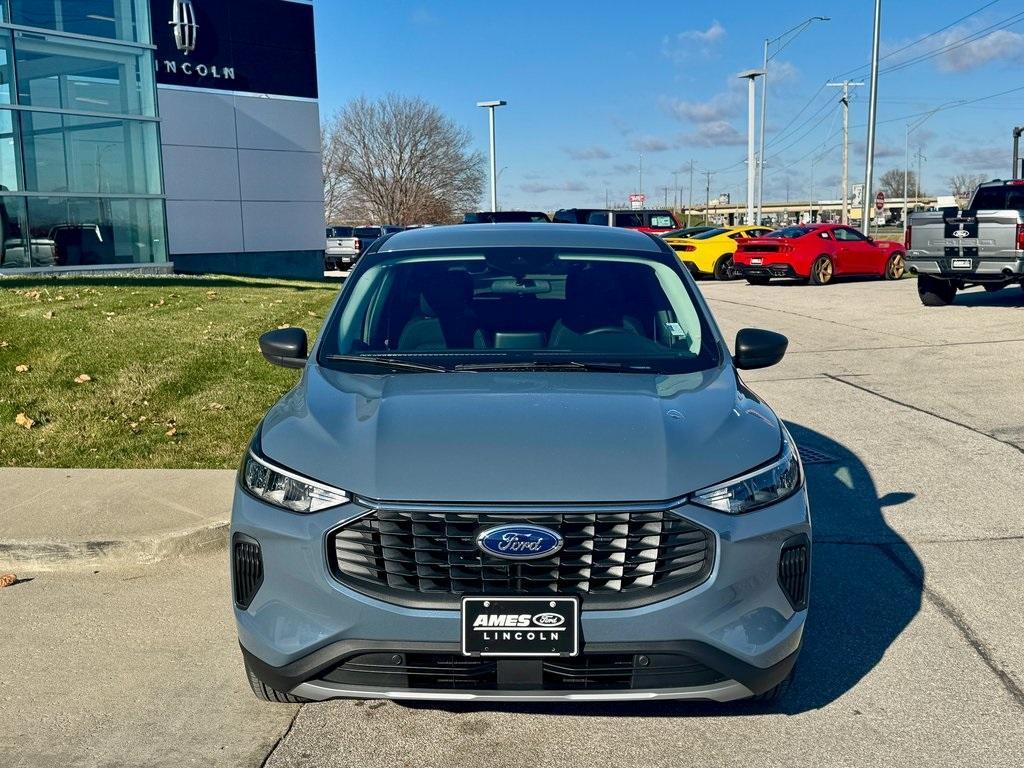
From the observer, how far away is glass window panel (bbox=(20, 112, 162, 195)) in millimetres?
22031

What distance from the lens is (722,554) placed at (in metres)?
3.19

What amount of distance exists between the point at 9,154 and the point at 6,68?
1.73 metres

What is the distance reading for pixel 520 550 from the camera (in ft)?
10.1

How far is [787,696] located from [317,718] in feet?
5.46

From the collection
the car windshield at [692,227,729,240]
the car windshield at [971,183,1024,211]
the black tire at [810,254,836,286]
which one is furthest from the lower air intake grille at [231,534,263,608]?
the car windshield at [692,227,729,240]

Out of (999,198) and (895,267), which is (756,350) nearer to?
(999,198)

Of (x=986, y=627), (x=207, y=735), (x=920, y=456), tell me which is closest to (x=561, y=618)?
(x=207, y=735)

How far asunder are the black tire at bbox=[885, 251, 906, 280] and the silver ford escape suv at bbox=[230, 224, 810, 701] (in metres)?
26.5

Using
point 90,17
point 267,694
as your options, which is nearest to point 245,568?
point 267,694

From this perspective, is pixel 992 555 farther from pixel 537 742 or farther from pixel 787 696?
pixel 537 742

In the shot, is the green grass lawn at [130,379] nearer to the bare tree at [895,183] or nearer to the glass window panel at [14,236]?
the glass window panel at [14,236]

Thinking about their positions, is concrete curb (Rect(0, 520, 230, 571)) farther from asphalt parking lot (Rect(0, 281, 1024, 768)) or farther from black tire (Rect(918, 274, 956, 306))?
black tire (Rect(918, 274, 956, 306))

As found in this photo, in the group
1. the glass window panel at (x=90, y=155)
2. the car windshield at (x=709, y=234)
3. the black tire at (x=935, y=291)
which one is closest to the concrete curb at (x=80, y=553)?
the black tire at (x=935, y=291)

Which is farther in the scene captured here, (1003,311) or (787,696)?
(1003,311)
